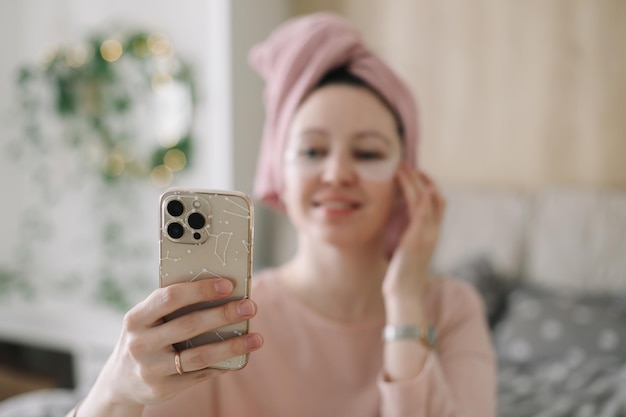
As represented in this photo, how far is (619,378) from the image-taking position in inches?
61.6

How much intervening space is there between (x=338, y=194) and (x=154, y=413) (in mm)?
407

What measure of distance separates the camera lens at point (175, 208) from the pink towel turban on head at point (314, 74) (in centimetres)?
45

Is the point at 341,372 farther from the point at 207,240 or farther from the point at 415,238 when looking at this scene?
the point at 207,240

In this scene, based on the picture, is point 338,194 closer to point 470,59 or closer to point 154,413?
point 154,413

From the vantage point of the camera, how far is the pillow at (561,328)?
5.81 feet

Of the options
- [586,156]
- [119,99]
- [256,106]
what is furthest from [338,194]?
[119,99]

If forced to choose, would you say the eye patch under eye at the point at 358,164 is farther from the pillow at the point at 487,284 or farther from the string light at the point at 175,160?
the string light at the point at 175,160

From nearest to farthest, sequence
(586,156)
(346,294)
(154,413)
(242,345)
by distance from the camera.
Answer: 1. (242,345)
2. (154,413)
3. (346,294)
4. (586,156)

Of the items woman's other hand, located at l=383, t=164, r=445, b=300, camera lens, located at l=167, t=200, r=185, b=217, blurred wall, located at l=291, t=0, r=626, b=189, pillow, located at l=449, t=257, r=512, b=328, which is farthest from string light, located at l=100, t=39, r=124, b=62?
camera lens, located at l=167, t=200, r=185, b=217

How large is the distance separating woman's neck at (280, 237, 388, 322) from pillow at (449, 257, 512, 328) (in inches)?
44.8

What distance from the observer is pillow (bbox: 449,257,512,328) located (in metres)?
2.08

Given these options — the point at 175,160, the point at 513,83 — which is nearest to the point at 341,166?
the point at 513,83

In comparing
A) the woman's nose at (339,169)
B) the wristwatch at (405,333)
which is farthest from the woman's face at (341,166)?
the wristwatch at (405,333)

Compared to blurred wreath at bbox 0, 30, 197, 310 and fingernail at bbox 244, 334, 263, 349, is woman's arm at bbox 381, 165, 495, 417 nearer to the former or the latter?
fingernail at bbox 244, 334, 263, 349
